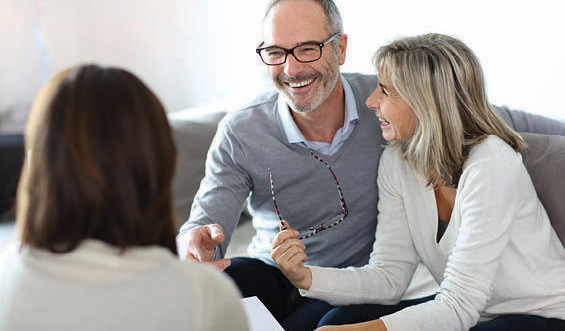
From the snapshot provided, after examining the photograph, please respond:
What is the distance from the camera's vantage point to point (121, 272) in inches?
31.1

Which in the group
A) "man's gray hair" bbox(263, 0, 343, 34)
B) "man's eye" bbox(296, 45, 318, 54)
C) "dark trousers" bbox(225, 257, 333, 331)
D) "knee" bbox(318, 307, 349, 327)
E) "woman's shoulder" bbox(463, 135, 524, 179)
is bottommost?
"dark trousers" bbox(225, 257, 333, 331)

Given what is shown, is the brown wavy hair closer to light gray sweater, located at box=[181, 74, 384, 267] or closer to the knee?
the knee

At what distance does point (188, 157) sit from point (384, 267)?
117 cm

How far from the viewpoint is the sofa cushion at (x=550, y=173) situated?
1.43m

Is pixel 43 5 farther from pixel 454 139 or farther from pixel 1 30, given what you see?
pixel 454 139

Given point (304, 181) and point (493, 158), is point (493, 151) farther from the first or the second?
point (304, 181)

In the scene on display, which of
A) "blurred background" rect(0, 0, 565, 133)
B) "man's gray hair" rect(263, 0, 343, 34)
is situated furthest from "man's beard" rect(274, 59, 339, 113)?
"blurred background" rect(0, 0, 565, 133)

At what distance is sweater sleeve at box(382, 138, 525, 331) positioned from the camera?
4.27 ft

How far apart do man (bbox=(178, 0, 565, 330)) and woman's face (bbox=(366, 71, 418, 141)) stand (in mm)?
205

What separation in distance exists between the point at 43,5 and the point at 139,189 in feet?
11.3

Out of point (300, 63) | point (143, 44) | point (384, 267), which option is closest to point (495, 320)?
point (384, 267)

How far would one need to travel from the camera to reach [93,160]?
0.76 m

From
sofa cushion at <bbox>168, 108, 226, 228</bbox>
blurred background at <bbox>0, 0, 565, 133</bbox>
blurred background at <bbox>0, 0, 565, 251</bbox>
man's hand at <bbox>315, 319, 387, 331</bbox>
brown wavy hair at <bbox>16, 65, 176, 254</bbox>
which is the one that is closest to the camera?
→ brown wavy hair at <bbox>16, 65, 176, 254</bbox>

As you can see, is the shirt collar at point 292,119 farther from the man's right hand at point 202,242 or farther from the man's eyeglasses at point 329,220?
the man's right hand at point 202,242
